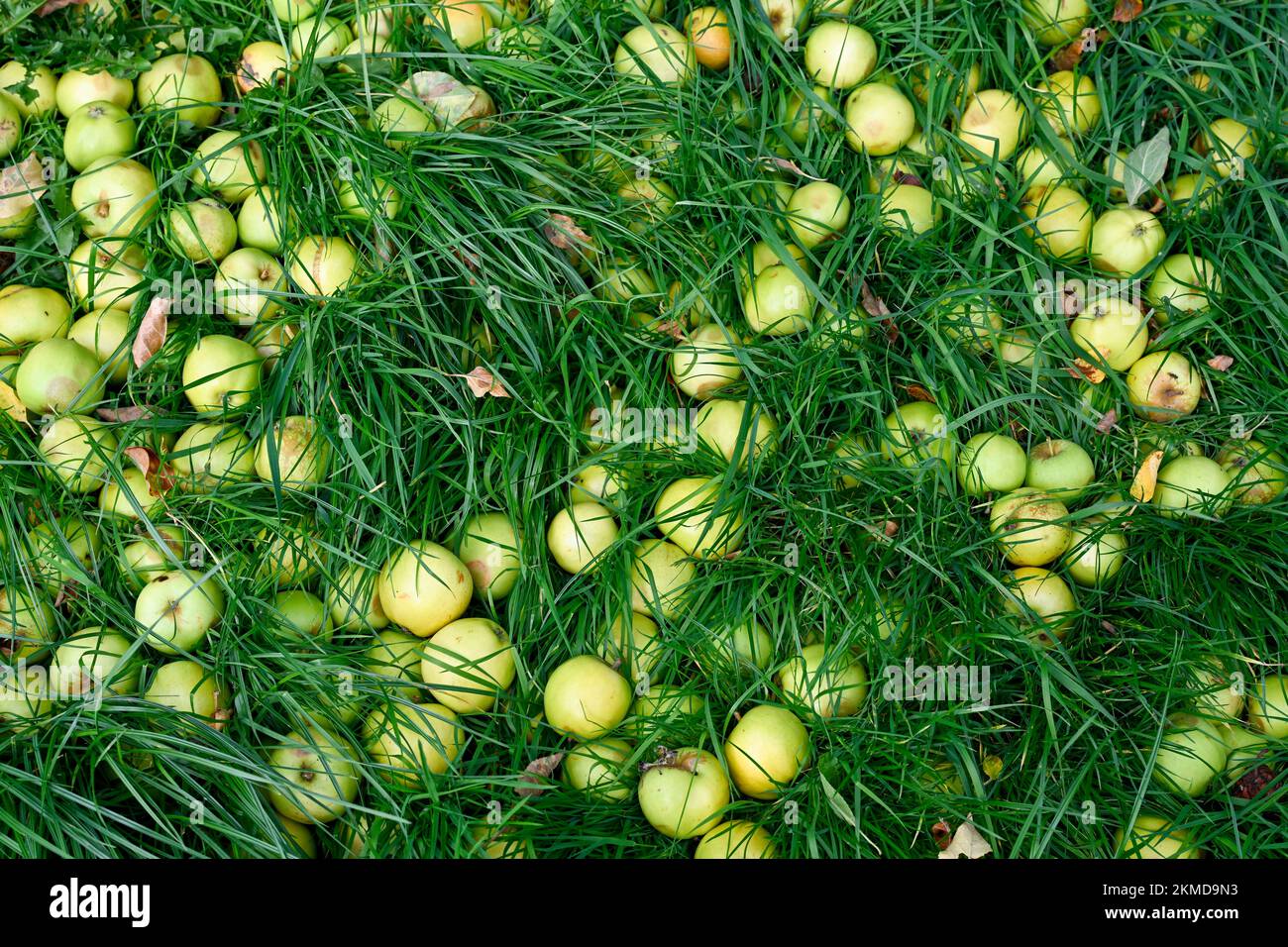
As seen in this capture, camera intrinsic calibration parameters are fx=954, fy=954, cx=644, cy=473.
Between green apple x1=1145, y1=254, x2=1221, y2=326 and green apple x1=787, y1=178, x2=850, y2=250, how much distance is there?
1.09 m

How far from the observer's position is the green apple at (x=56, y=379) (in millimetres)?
2820

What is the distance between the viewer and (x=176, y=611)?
267 cm

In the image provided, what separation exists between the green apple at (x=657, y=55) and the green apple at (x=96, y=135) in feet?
5.36

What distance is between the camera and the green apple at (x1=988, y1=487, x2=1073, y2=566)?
2.87 metres

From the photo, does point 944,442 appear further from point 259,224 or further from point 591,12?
point 259,224

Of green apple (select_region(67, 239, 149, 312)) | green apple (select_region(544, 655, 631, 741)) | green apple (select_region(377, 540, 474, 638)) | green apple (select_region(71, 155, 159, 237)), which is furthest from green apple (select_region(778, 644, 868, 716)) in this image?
green apple (select_region(71, 155, 159, 237))

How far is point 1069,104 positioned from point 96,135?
10.8 ft

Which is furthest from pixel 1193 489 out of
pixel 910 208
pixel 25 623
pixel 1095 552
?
pixel 25 623

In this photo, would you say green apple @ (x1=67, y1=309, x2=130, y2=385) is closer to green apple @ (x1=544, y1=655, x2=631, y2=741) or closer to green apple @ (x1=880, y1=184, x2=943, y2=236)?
green apple @ (x1=544, y1=655, x2=631, y2=741)

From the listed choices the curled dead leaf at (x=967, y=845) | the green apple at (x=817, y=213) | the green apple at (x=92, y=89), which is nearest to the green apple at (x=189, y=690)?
the green apple at (x=92, y=89)

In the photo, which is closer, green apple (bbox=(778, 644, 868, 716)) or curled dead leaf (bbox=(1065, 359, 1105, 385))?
green apple (bbox=(778, 644, 868, 716))

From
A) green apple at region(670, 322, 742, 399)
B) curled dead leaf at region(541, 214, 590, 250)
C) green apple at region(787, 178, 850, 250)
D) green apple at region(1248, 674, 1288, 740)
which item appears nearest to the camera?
green apple at region(1248, 674, 1288, 740)

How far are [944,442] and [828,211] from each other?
0.86 meters
